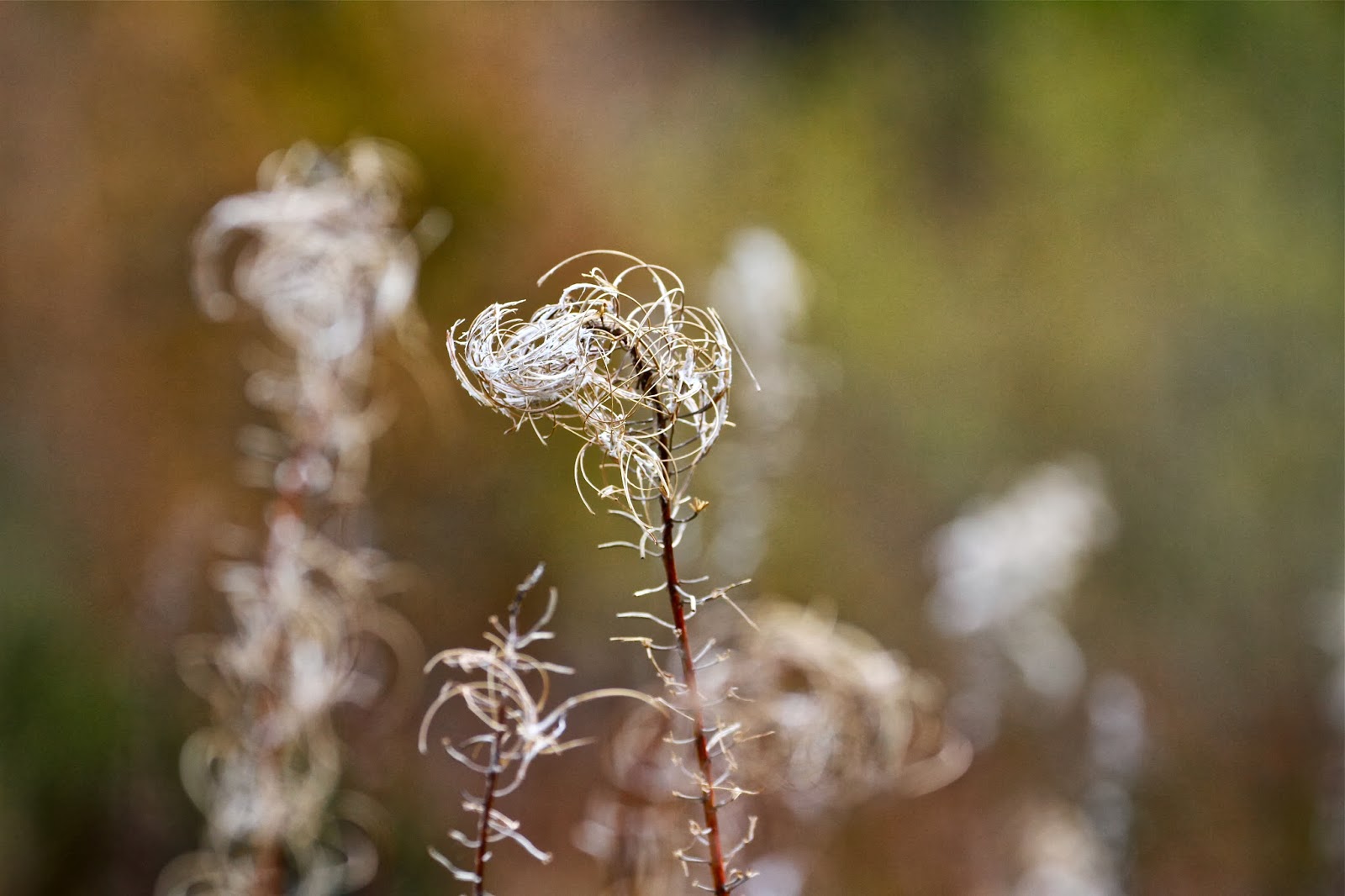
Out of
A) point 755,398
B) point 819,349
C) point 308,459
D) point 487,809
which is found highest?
point 819,349

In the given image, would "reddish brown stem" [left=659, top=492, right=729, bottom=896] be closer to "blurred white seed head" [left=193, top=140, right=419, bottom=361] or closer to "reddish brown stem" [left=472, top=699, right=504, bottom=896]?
"reddish brown stem" [left=472, top=699, right=504, bottom=896]

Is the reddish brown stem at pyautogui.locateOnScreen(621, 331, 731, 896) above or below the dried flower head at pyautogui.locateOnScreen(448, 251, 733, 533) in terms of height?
below

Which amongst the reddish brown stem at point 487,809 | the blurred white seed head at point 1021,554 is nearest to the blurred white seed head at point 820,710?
the reddish brown stem at point 487,809

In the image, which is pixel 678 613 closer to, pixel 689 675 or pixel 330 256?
pixel 689 675

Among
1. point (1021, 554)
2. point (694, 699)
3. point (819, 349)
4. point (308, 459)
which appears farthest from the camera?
point (819, 349)

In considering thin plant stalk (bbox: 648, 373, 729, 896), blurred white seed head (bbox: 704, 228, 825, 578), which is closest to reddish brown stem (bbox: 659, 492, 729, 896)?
thin plant stalk (bbox: 648, 373, 729, 896)

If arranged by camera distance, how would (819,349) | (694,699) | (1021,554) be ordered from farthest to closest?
1. (819,349)
2. (1021,554)
3. (694,699)

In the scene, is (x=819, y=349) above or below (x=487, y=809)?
above

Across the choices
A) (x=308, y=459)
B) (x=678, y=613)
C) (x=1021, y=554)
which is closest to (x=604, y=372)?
(x=678, y=613)

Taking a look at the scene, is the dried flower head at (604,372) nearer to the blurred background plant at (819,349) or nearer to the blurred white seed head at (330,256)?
the blurred white seed head at (330,256)
